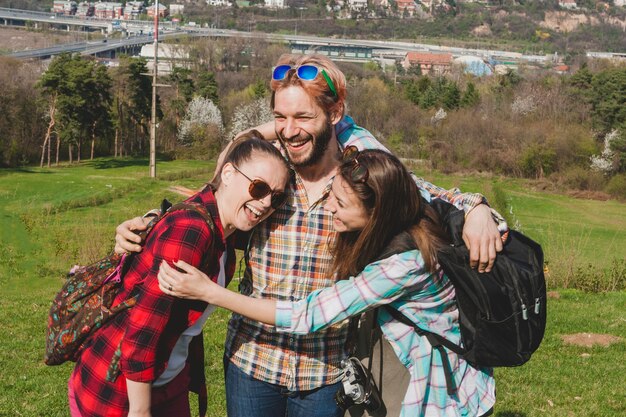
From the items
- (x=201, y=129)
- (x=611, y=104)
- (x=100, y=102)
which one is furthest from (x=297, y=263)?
(x=611, y=104)

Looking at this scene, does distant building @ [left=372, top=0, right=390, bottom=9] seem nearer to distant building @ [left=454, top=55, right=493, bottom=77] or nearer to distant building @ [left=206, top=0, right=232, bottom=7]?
distant building @ [left=206, top=0, right=232, bottom=7]

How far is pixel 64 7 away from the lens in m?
166

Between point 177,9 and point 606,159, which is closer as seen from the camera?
point 606,159

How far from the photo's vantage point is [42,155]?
1545 inches

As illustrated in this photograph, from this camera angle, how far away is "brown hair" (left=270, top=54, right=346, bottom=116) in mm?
2391

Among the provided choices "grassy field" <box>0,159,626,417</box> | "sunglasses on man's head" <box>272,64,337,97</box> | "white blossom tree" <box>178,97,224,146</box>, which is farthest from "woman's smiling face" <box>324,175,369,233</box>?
"white blossom tree" <box>178,97,224,146</box>

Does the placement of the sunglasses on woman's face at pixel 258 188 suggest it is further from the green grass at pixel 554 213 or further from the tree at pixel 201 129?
the tree at pixel 201 129

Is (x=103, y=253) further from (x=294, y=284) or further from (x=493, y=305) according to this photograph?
(x=493, y=305)

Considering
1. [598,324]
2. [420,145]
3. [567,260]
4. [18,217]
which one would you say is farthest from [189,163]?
[598,324]

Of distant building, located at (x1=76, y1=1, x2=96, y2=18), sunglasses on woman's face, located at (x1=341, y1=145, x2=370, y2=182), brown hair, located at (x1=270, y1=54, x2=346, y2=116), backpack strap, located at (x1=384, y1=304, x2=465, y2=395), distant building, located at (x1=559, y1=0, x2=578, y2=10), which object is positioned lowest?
distant building, located at (x1=76, y1=1, x2=96, y2=18)

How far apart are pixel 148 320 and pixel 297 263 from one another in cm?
55

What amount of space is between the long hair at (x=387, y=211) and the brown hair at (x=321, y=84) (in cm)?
29

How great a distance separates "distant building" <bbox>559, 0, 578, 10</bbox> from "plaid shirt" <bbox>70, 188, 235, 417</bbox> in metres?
171

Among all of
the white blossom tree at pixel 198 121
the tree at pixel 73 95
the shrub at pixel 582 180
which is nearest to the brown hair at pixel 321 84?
the tree at pixel 73 95
